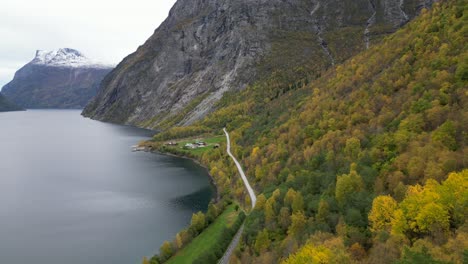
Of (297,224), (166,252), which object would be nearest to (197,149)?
(166,252)

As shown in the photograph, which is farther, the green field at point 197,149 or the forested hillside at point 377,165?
the green field at point 197,149

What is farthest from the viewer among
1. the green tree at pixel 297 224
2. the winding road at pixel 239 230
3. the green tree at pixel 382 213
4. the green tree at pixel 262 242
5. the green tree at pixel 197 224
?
the green tree at pixel 197 224

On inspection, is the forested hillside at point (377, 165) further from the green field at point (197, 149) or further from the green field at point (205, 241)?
the green field at point (197, 149)

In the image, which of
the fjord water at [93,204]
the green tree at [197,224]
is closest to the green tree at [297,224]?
the green tree at [197,224]

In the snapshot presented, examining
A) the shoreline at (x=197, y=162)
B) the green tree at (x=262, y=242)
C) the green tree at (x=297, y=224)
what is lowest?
the shoreline at (x=197, y=162)

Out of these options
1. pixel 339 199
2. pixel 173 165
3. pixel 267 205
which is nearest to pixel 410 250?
pixel 339 199

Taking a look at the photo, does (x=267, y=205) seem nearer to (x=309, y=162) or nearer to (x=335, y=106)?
(x=309, y=162)
